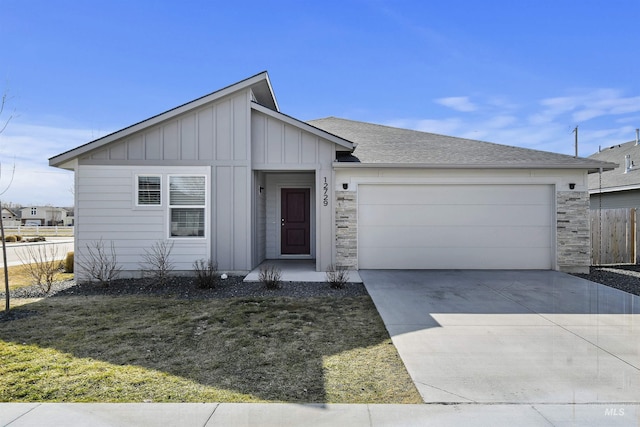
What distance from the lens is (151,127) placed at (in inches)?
340

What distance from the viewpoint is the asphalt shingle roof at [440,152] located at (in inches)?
357

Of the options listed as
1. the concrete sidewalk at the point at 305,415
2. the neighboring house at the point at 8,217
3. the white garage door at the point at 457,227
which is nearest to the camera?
the concrete sidewalk at the point at 305,415

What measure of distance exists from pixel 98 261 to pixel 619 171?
67.2 ft

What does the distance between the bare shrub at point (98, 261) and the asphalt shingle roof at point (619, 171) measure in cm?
1682

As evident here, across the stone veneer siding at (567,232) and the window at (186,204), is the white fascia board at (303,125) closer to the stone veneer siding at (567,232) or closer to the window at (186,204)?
the stone veneer siding at (567,232)

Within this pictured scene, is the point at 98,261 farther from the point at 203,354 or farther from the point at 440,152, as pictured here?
the point at 440,152

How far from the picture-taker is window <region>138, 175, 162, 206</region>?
8.66 metres

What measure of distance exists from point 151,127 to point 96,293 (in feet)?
13.5

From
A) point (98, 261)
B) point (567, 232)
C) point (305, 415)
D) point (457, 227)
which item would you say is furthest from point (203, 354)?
point (567, 232)

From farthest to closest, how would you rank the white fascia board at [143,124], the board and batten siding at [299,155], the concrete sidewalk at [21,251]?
the concrete sidewalk at [21,251]
the board and batten siding at [299,155]
the white fascia board at [143,124]

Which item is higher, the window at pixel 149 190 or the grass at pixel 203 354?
the window at pixel 149 190

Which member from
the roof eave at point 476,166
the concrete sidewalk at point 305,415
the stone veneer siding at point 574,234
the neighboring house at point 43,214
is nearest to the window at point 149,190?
the roof eave at point 476,166

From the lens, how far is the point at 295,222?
457 inches

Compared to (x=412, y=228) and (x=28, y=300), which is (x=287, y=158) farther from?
(x=28, y=300)
